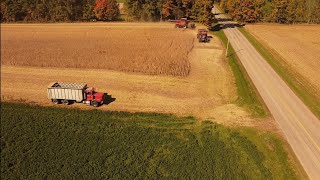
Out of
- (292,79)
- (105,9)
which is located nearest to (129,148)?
(292,79)

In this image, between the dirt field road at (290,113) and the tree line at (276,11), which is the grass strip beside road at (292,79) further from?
the tree line at (276,11)

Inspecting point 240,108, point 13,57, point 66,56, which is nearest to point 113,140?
point 240,108

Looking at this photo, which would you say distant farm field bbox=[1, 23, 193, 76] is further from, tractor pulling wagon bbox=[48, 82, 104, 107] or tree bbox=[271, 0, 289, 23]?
tree bbox=[271, 0, 289, 23]

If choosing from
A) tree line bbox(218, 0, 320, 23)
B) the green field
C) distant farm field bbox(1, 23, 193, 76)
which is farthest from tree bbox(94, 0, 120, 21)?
the green field

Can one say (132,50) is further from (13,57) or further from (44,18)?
(44,18)

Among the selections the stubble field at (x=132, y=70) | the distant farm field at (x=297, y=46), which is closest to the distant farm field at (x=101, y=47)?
the stubble field at (x=132, y=70)

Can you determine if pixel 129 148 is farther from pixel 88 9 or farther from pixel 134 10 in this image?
pixel 88 9
